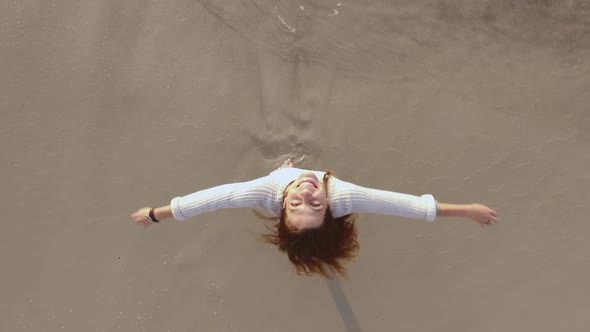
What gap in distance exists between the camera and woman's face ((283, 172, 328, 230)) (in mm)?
1715

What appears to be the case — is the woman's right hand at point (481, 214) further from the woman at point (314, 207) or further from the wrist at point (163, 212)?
the wrist at point (163, 212)

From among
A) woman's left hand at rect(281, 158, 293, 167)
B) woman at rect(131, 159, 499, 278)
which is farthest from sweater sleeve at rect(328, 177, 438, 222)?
woman's left hand at rect(281, 158, 293, 167)

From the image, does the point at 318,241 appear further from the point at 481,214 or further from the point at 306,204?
the point at 481,214

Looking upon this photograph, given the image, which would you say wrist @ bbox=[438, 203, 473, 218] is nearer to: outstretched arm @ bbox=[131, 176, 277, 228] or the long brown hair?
the long brown hair

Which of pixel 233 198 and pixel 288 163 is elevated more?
pixel 288 163

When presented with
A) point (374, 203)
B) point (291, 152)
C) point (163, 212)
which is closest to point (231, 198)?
point (163, 212)

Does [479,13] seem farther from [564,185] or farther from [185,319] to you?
[185,319]

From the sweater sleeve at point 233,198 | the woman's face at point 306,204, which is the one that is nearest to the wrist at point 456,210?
the woman's face at point 306,204

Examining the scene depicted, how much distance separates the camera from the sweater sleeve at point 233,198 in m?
1.97

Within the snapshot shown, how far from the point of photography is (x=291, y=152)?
2684 mm

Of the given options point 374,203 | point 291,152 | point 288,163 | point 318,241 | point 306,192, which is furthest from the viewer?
point 291,152

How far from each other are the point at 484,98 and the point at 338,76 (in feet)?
2.71

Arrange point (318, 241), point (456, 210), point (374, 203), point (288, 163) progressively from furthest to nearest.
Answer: point (288, 163), point (456, 210), point (374, 203), point (318, 241)

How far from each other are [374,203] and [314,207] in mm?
328
